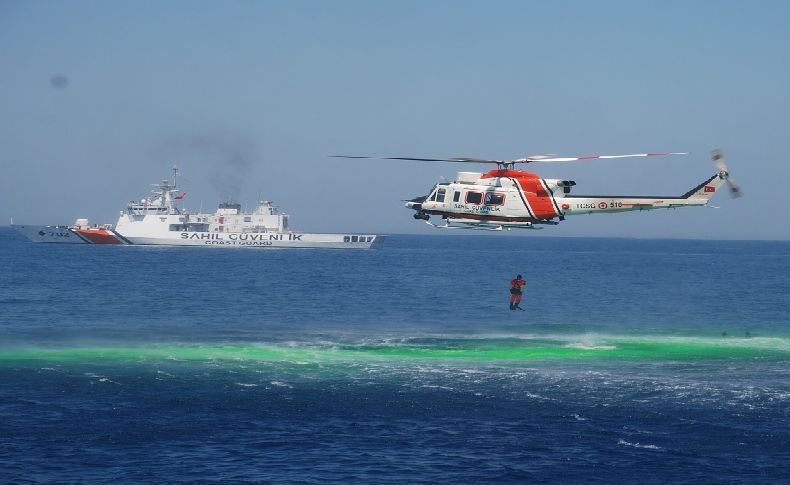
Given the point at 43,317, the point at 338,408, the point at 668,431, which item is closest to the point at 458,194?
the point at 338,408

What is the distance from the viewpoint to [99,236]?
166625 millimetres

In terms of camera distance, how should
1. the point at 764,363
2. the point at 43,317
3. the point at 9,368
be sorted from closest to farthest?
the point at 9,368 < the point at 764,363 < the point at 43,317

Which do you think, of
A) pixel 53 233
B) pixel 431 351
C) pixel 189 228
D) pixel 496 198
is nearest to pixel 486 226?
pixel 496 198

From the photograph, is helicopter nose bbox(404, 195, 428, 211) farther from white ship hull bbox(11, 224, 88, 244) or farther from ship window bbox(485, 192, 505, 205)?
white ship hull bbox(11, 224, 88, 244)

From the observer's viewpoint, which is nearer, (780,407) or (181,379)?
(780,407)

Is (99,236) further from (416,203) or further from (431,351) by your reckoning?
(416,203)

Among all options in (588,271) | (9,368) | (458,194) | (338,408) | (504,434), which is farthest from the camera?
(588,271)

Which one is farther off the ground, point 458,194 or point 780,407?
point 458,194

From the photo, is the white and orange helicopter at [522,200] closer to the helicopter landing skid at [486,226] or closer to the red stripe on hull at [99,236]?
the helicopter landing skid at [486,226]

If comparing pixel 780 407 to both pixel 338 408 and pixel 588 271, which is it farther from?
pixel 588 271

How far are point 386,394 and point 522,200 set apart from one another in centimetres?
1031

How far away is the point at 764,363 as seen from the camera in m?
47.1

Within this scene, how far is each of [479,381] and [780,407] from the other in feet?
40.9

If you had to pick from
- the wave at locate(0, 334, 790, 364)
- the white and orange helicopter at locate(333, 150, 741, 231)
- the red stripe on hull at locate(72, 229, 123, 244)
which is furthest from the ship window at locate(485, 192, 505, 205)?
the red stripe on hull at locate(72, 229, 123, 244)
